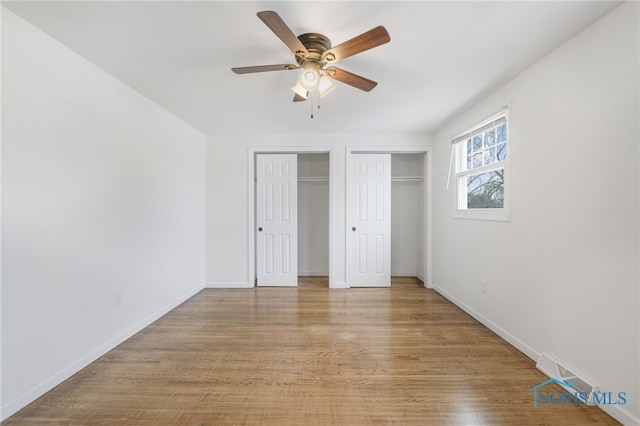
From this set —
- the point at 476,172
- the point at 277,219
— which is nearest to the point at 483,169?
the point at 476,172

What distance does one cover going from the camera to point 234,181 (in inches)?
155

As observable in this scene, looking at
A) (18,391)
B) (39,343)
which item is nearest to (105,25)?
(39,343)

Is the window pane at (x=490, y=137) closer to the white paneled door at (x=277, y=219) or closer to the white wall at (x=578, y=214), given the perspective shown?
the white wall at (x=578, y=214)

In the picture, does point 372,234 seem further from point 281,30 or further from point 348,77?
point 281,30

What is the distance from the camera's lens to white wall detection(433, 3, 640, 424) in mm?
1423

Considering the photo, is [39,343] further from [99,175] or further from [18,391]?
[99,175]

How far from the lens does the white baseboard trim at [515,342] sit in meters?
1.41

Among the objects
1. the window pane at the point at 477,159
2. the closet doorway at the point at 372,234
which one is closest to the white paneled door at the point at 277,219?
the closet doorway at the point at 372,234

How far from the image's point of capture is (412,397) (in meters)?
1.67

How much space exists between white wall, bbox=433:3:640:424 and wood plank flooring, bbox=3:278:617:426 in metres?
0.31

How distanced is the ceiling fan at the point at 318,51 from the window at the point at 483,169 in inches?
60.0

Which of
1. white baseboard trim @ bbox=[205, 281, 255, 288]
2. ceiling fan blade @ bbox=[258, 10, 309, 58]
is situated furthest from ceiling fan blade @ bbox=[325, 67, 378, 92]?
white baseboard trim @ bbox=[205, 281, 255, 288]

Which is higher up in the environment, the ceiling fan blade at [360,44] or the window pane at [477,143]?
the ceiling fan blade at [360,44]

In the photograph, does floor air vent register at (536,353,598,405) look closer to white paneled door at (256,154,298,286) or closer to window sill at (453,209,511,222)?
window sill at (453,209,511,222)
